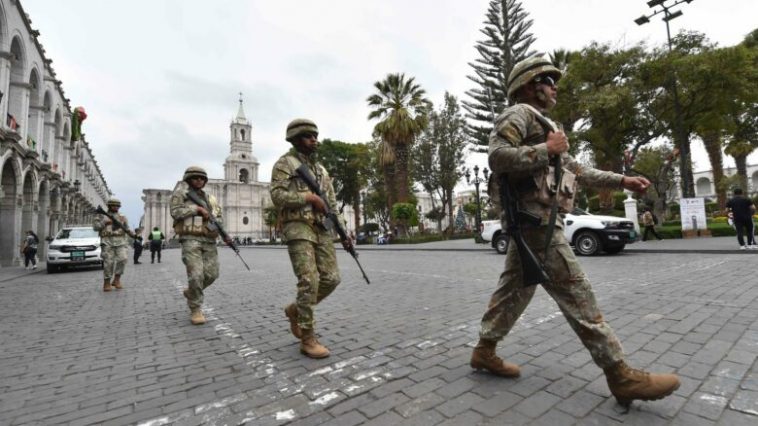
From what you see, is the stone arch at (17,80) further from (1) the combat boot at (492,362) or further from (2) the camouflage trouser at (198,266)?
(1) the combat boot at (492,362)

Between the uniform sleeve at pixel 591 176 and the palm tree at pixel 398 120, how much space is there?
25.5 m

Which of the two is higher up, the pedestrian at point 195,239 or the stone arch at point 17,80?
the stone arch at point 17,80

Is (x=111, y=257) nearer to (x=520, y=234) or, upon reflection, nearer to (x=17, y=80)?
(x=520, y=234)

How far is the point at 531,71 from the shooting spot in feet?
8.00

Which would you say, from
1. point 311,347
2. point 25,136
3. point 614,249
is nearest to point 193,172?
point 311,347

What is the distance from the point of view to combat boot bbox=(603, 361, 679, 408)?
6.48 ft

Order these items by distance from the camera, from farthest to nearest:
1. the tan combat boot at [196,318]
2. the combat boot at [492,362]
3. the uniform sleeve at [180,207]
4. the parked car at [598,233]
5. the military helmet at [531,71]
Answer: the parked car at [598,233] < the uniform sleeve at [180,207] < the tan combat boot at [196,318] < the combat boot at [492,362] < the military helmet at [531,71]

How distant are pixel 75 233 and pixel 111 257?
8927 millimetres

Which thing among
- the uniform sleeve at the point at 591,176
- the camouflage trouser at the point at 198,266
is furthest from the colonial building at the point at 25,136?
the uniform sleeve at the point at 591,176

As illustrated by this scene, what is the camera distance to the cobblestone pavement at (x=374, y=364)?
2.14 m

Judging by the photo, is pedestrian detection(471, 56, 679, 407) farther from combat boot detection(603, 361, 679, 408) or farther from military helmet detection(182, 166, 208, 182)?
military helmet detection(182, 166, 208, 182)

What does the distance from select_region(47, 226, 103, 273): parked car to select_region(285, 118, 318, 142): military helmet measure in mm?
14110

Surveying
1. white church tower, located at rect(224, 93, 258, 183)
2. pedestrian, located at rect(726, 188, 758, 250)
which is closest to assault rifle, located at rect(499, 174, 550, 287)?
pedestrian, located at rect(726, 188, 758, 250)

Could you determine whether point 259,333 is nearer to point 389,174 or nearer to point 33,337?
point 33,337
